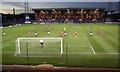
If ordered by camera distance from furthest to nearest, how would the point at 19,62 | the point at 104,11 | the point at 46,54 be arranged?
the point at 104,11
the point at 46,54
the point at 19,62

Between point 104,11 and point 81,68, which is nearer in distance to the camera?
point 81,68

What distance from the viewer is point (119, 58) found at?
2111 centimetres

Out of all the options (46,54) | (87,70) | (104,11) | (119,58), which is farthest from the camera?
(104,11)

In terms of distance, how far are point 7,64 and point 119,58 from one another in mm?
9714

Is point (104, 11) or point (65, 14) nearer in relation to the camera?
point (104, 11)

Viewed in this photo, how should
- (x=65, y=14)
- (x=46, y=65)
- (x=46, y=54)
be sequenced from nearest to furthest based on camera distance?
1. (x=46, y=65)
2. (x=46, y=54)
3. (x=65, y=14)

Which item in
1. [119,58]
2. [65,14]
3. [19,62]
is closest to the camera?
[19,62]

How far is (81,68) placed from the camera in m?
17.3

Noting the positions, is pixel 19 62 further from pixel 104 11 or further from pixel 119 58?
pixel 104 11

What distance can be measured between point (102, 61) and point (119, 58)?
2.12 m

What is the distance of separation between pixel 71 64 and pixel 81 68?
167 centimetres

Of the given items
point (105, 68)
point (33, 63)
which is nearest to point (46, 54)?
point (33, 63)

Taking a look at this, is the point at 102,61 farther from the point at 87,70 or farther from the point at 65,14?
the point at 65,14

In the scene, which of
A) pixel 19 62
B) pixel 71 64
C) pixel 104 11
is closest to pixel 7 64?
pixel 19 62
